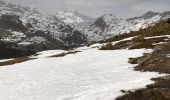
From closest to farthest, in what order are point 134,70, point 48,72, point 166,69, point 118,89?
1. point 118,89
2. point 166,69
3. point 134,70
4. point 48,72

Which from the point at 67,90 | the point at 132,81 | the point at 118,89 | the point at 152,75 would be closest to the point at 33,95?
the point at 67,90

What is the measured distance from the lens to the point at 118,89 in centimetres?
2508

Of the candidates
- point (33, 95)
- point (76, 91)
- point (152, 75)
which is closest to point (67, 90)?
point (76, 91)

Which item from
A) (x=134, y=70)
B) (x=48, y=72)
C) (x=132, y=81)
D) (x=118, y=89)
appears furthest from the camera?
(x=48, y=72)

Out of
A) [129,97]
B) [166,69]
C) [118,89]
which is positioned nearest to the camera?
[129,97]

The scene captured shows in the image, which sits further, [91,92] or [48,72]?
[48,72]

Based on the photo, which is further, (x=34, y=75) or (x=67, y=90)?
(x=34, y=75)

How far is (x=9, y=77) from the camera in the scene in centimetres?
3478

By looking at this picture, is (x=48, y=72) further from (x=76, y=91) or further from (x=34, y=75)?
(x=76, y=91)

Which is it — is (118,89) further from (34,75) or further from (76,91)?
(34,75)

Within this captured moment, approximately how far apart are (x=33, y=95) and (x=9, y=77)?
9946mm

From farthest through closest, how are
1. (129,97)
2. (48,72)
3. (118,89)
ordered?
(48,72) < (118,89) < (129,97)

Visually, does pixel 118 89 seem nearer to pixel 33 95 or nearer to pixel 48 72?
pixel 33 95

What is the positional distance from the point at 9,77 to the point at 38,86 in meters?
7.01
